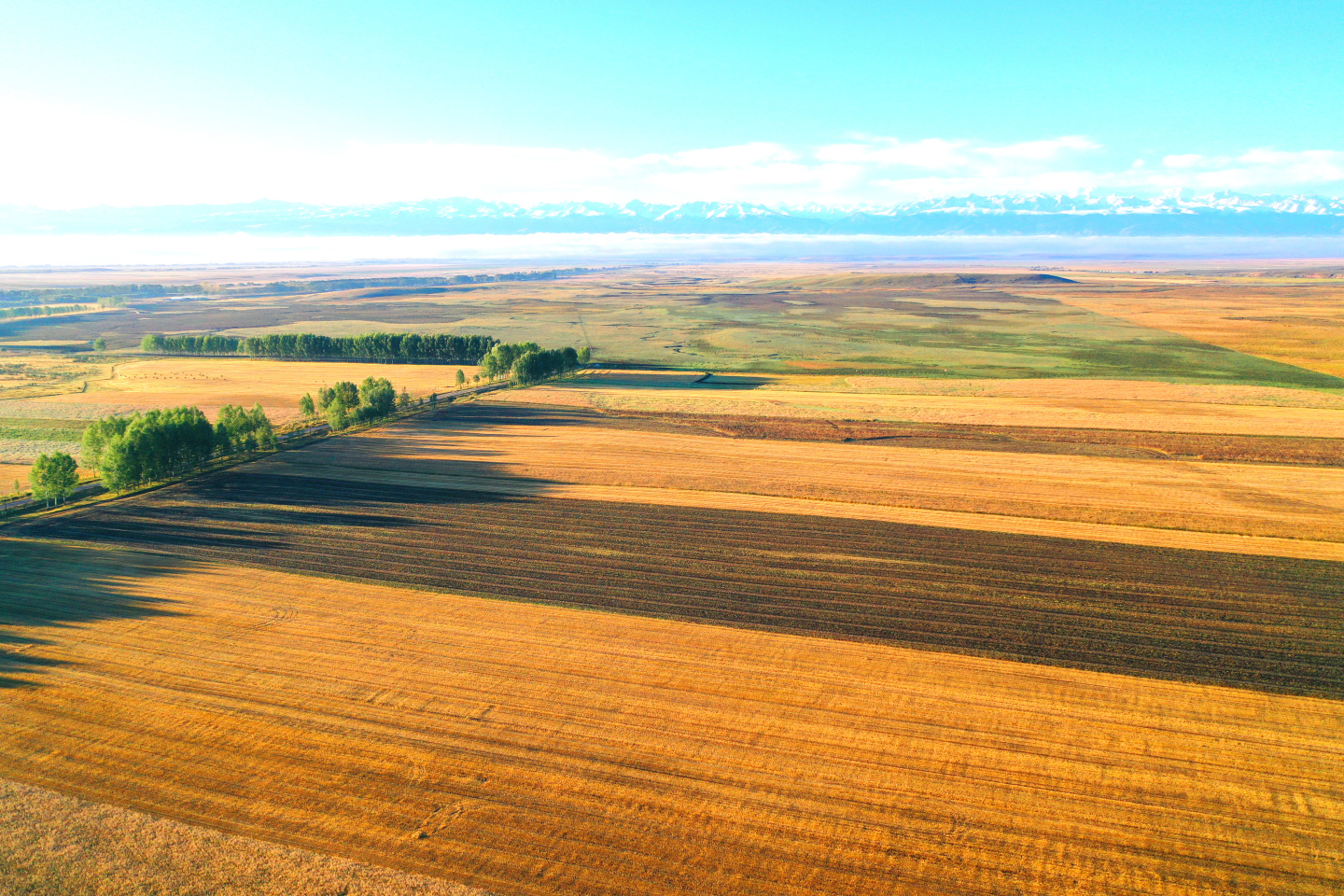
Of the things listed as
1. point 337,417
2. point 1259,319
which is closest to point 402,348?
point 337,417

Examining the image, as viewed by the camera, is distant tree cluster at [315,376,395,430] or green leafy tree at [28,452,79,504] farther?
distant tree cluster at [315,376,395,430]

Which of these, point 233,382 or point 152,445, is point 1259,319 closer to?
point 152,445

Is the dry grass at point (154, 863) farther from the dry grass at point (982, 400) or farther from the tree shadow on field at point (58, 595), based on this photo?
the dry grass at point (982, 400)

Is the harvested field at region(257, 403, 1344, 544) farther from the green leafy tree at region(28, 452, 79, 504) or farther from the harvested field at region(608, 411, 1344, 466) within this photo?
the green leafy tree at region(28, 452, 79, 504)

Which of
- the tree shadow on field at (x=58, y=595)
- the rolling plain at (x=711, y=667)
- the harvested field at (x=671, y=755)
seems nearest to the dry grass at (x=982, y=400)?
the rolling plain at (x=711, y=667)

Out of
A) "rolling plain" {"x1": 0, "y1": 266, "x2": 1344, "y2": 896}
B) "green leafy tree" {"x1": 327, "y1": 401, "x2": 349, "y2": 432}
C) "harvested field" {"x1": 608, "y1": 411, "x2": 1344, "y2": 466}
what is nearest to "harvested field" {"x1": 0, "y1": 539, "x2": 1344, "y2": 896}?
"rolling plain" {"x1": 0, "y1": 266, "x2": 1344, "y2": 896}

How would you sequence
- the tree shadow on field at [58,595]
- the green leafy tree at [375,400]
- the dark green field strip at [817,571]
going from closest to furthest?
the dark green field strip at [817,571] < the tree shadow on field at [58,595] < the green leafy tree at [375,400]
